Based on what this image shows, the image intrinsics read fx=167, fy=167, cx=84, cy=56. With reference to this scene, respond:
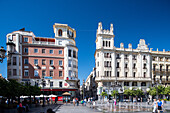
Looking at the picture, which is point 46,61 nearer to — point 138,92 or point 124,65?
point 124,65

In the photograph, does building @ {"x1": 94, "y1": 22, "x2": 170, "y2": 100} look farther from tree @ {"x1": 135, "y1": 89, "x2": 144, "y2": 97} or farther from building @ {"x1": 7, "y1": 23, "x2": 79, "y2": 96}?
building @ {"x1": 7, "y1": 23, "x2": 79, "y2": 96}

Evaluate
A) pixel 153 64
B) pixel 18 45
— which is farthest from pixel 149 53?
pixel 18 45

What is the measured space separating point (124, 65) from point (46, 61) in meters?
23.5

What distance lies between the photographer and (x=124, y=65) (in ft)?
169

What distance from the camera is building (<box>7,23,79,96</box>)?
4288 cm

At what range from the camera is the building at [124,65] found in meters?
49.2

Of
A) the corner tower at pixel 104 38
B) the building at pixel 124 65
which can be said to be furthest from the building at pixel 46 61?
the corner tower at pixel 104 38

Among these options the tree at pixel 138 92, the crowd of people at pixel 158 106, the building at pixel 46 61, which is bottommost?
the tree at pixel 138 92

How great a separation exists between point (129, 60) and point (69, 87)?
20.8 m

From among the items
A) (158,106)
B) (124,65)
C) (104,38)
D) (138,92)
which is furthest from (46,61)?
(158,106)

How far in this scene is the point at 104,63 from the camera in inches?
1954

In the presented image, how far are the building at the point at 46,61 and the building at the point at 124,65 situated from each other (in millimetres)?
8476

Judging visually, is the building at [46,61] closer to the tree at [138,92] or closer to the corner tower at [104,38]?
the corner tower at [104,38]

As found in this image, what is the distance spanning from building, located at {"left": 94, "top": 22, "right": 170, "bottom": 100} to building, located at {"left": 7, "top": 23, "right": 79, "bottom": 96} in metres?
8.48
